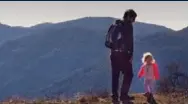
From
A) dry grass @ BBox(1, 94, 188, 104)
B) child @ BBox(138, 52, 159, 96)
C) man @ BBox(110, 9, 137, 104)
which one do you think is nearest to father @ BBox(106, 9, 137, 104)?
man @ BBox(110, 9, 137, 104)

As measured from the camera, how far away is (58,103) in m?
17.2

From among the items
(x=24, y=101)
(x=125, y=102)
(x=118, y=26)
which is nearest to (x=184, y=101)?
(x=125, y=102)

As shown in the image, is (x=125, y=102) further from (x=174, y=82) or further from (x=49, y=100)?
(x=174, y=82)

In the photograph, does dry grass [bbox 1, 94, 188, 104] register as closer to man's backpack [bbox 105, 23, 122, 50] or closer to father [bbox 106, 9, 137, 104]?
father [bbox 106, 9, 137, 104]

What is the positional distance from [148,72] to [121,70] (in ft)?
6.23

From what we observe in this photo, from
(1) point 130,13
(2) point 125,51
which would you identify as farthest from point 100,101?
(1) point 130,13

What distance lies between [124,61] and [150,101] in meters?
2.02

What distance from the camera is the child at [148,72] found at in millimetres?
17562

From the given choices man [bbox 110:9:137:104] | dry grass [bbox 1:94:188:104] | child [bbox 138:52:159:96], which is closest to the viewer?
man [bbox 110:9:137:104]

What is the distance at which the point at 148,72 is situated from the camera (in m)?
17.7

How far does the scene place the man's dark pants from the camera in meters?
15.8

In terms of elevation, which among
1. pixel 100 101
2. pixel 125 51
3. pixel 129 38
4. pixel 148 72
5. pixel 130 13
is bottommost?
pixel 100 101

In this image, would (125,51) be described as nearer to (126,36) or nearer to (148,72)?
(126,36)

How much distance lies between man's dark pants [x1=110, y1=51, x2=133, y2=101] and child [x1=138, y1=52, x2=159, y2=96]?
1485 millimetres
